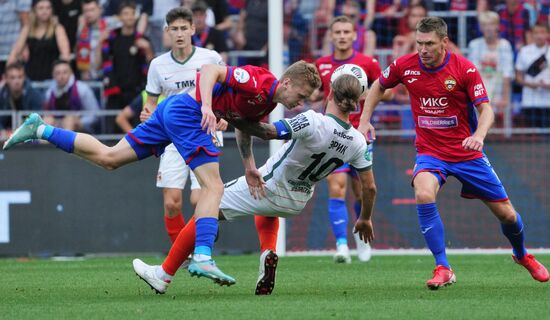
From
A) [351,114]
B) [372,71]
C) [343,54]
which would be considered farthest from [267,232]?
[343,54]

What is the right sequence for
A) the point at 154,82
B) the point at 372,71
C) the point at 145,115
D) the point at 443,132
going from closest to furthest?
the point at 443,132
the point at 145,115
the point at 154,82
the point at 372,71

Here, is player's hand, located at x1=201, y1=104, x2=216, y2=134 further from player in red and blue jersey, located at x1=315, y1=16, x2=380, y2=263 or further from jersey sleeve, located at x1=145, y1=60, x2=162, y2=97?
player in red and blue jersey, located at x1=315, y1=16, x2=380, y2=263

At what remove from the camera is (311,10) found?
47.8ft

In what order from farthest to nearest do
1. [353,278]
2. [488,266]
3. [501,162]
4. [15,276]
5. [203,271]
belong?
[501,162] → [488,266] → [15,276] → [353,278] → [203,271]

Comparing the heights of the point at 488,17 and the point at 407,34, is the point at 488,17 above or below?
above

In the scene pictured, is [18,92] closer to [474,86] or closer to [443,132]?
[443,132]

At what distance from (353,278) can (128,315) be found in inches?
127

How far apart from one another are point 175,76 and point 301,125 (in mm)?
3307

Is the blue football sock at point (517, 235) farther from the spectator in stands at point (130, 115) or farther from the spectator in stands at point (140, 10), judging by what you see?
the spectator in stands at point (140, 10)

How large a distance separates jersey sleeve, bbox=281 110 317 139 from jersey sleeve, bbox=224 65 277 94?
0.34 metres

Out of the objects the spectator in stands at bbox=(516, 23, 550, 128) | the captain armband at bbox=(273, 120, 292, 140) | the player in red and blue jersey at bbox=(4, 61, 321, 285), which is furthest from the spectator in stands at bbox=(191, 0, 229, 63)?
the captain armband at bbox=(273, 120, 292, 140)

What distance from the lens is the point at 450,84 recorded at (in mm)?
8438

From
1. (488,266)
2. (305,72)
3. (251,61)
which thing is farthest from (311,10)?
(305,72)

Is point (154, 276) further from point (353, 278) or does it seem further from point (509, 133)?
point (509, 133)
